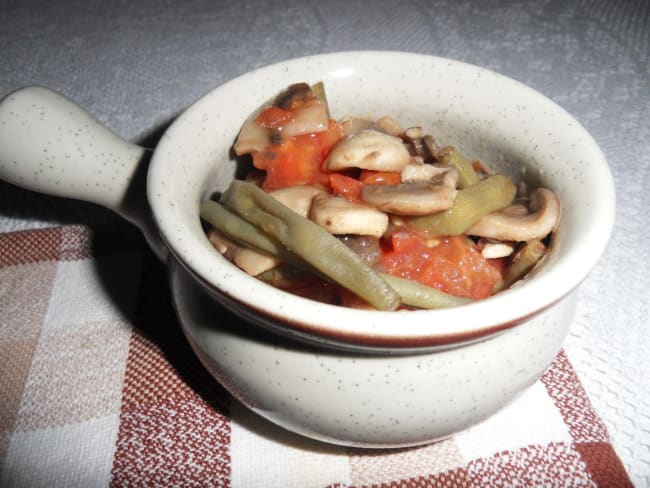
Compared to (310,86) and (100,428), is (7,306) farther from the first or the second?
(310,86)

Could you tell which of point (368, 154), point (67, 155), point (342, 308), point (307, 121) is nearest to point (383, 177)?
point (368, 154)

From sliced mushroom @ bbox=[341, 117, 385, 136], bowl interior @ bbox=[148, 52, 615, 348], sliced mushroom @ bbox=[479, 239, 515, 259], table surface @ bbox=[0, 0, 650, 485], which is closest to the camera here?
bowl interior @ bbox=[148, 52, 615, 348]

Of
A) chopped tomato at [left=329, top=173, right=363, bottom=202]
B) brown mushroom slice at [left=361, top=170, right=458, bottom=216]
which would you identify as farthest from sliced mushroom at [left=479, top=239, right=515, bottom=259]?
chopped tomato at [left=329, top=173, right=363, bottom=202]

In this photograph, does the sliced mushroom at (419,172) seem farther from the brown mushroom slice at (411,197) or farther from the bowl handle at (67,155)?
the bowl handle at (67,155)

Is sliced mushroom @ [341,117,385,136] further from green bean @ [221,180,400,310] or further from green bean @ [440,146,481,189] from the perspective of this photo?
green bean @ [221,180,400,310]

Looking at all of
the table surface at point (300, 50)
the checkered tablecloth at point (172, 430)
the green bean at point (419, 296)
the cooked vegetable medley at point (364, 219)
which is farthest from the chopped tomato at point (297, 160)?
the table surface at point (300, 50)

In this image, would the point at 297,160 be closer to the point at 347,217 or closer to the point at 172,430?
the point at 347,217

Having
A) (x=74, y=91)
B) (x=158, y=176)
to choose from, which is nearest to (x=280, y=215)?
(x=158, y=176)
